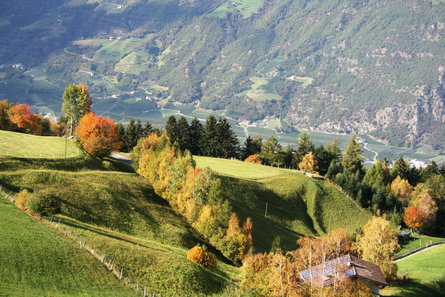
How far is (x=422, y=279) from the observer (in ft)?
222

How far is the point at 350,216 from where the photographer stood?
386ft

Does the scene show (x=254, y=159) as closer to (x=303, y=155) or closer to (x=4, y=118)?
(x=303, y=155)

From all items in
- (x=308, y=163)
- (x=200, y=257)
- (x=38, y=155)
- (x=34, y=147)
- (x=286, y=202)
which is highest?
(x=34, y=147)

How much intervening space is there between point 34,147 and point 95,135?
2096 centimetres

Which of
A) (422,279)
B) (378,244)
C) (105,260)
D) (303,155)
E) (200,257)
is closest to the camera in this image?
(105,260)

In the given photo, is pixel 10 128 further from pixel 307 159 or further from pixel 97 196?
pixel 307 159

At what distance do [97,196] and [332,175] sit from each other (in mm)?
96325

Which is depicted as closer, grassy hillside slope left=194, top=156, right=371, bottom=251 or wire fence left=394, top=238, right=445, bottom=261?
wire fence left=394, top=238, right=445, bottom=261

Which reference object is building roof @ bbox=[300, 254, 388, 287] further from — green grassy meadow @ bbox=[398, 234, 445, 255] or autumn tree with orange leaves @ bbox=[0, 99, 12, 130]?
autumn tree with orange leaves @ bbox=[0, 99, 12, 130]

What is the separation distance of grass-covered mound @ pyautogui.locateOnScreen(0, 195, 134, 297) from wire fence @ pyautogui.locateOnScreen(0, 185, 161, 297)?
39.4 inches

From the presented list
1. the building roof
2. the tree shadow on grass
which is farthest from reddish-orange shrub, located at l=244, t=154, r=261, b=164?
the building roof

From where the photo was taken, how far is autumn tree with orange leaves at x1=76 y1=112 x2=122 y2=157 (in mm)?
102625

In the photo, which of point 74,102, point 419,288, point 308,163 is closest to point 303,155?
point 308,163

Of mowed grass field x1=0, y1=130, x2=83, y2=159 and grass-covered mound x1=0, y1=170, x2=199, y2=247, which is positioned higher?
mowed grass field x1=0, y1=130, x2=83, y2=159
